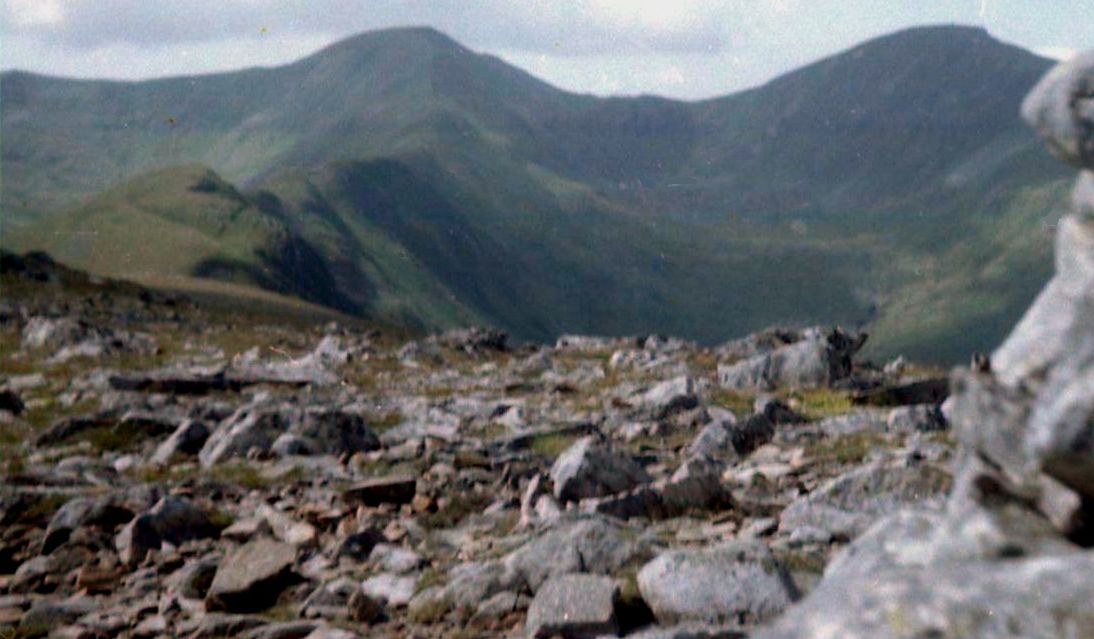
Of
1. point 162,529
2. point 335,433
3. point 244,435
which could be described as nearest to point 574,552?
point 162,529

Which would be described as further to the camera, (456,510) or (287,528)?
(456,510)

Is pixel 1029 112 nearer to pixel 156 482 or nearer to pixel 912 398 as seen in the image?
pixel 156 482

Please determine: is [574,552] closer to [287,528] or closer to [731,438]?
[287,528]

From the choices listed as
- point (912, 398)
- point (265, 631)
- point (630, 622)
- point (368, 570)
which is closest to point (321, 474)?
point (368, 570)

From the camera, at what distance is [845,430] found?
19.1 meters

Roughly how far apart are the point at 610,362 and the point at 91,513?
2526cm

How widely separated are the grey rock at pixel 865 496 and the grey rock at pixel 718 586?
191 cm

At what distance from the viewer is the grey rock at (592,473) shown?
13773mm

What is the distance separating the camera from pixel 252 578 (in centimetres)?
1157

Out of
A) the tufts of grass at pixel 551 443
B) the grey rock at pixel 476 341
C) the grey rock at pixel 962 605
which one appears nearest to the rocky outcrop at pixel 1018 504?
the grey rock at pixel 962 605

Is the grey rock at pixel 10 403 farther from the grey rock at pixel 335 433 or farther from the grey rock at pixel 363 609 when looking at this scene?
the grey rock at pixel 363 609

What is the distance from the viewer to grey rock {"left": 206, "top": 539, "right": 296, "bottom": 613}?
11.4 meters

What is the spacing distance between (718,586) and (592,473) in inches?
197

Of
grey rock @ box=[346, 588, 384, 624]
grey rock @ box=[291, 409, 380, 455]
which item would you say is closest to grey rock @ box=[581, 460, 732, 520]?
grey rock @ box=[346, 588, 384, 624]
